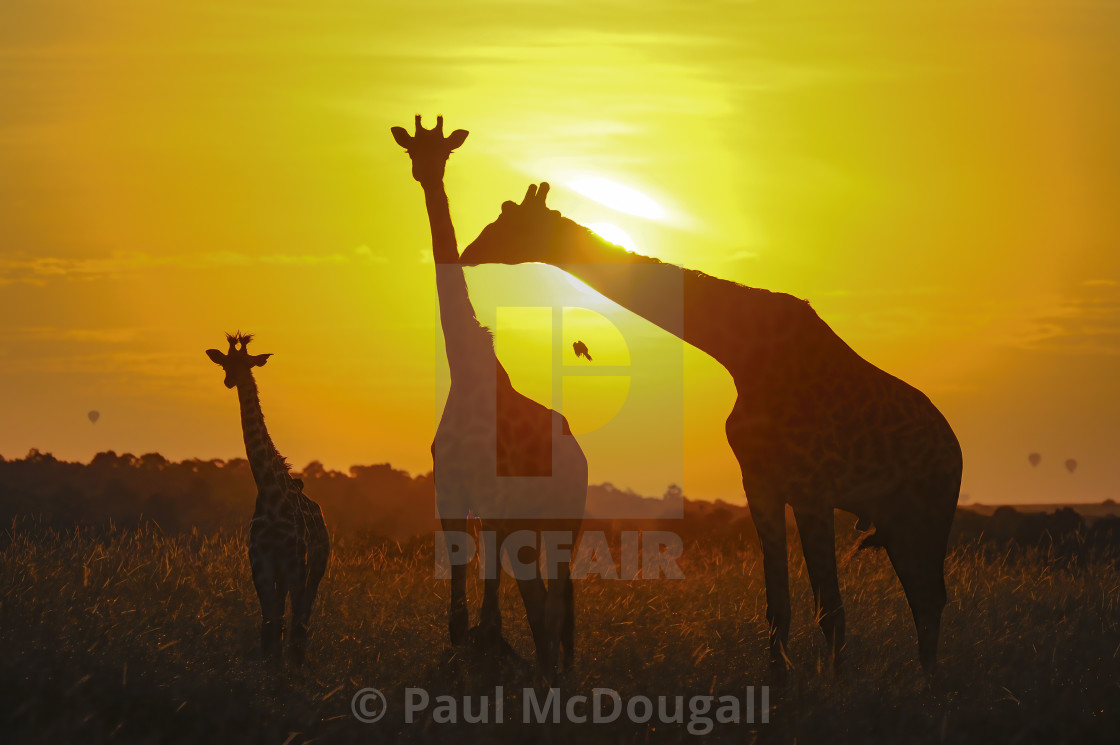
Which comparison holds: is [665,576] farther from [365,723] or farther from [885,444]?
[365,723]

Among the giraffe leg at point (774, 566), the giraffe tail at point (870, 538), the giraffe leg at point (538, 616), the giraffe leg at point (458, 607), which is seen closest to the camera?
the giraffe leg at point (538, 616)

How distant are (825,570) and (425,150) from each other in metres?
4.60

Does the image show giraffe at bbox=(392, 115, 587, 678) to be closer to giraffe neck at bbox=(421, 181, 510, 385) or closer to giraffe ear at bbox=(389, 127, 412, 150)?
giraffe neck at bbox=(421, 181, 510, 385)

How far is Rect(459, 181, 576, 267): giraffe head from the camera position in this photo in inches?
346

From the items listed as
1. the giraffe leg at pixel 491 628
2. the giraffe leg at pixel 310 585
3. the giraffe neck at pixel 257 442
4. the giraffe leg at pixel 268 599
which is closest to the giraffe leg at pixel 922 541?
the giraffe leg at pixel 491 628

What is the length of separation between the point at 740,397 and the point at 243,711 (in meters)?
4.23

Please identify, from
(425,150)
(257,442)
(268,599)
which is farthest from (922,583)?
(257,442)

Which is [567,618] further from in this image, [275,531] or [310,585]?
[275,531]

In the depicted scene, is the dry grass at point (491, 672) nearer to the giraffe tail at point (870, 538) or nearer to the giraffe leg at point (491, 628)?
the giraffe leg at point (491, 628)

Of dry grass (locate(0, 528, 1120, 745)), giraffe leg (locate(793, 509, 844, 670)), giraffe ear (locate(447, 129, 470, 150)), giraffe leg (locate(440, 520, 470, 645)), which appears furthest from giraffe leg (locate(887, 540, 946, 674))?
giraffe ear (locate(447, 129, 470, 150))

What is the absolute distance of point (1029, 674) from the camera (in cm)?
877

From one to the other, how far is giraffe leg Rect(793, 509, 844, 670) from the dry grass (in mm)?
342

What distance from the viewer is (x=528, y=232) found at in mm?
8797

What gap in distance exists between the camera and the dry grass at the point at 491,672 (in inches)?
277
